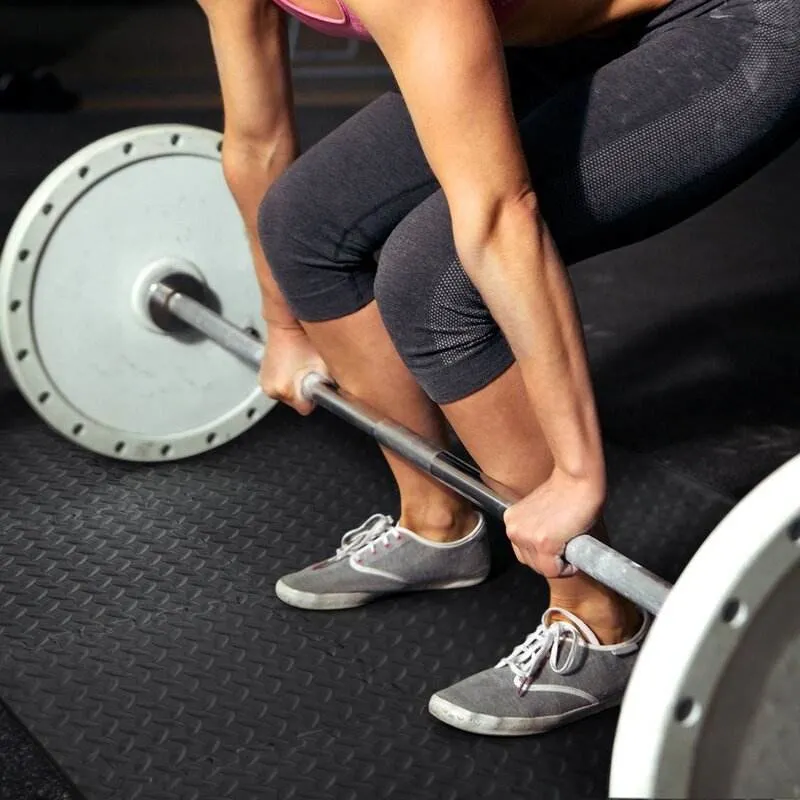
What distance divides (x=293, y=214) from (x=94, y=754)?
25.3 inches

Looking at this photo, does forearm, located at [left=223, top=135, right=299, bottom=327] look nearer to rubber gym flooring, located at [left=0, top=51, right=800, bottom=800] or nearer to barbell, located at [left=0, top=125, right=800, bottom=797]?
barbell, located at [left=0, top=125, right=800, bottom=797]

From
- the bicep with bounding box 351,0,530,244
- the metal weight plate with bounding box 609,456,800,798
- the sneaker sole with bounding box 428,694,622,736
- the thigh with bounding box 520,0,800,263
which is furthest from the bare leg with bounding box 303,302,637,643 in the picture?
the metal weight plate with bounding box 609,456,800,798

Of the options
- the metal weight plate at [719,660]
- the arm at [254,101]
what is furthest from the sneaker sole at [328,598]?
the metal weight plate at [719,660]

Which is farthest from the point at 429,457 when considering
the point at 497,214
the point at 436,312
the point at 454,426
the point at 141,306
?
the point at 141,306

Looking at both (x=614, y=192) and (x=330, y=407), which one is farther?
(x=330, y=407)

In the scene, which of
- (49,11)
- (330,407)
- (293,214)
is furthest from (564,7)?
(49,11)

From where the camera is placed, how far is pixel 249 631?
1707 millimetres

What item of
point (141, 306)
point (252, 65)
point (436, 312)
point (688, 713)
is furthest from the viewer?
point (141, 306)

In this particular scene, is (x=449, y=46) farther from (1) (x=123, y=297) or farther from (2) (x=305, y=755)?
(1) (x=123, y=297)

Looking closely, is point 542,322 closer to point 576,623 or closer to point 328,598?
point 576,623

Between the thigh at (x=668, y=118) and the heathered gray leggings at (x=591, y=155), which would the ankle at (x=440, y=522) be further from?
the thigh at (x=668, y=118)

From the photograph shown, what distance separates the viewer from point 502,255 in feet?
3.78

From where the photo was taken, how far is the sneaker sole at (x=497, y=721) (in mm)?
1468

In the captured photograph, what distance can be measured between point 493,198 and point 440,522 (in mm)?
684
